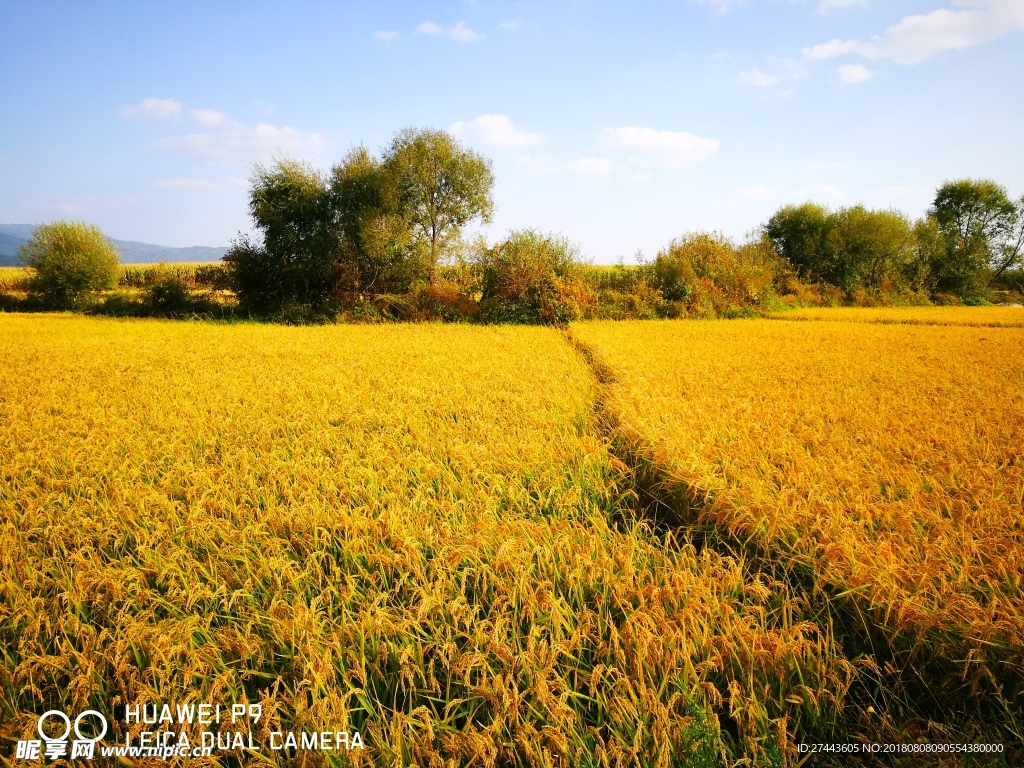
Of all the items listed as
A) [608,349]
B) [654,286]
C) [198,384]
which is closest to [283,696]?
[198,384]

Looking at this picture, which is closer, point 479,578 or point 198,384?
point 479,578

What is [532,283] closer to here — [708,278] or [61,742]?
[708,278]

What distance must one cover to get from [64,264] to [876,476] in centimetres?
3307

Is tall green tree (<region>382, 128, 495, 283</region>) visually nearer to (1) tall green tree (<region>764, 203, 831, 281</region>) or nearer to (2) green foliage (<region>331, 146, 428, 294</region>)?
(2) green foliage (<region>331, 146, 428, 294</region>)

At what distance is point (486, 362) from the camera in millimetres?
9164

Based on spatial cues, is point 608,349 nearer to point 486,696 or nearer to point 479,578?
point 479,578

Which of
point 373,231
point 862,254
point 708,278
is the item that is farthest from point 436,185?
point 862,254

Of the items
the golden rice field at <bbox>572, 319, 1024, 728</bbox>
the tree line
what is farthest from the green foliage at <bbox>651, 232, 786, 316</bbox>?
the golden rice field at <bbox>572, 319, 1024, 728</bbox>

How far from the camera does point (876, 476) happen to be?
11.2ft

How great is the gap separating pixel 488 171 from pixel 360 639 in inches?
947

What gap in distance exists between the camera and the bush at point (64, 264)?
24578 millimetres

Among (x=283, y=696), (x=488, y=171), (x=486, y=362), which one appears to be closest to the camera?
(x=283, y=696)

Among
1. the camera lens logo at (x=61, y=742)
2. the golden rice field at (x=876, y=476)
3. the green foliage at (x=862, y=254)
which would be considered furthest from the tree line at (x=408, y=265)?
the camera lens logo at (x=61, y=742)

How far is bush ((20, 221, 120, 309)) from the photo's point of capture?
2458 centimetres
